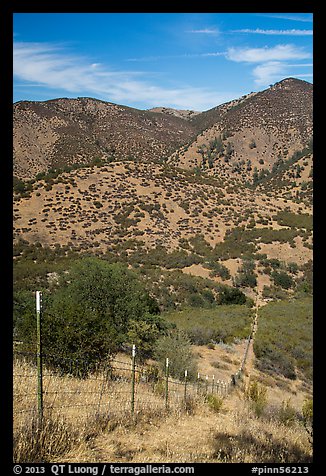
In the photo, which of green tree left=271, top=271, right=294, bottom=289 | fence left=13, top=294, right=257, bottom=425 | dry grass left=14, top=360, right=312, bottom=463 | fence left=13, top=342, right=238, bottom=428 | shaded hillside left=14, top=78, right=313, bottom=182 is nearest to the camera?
dry grass left=14, top=360, right=312, bottom=463

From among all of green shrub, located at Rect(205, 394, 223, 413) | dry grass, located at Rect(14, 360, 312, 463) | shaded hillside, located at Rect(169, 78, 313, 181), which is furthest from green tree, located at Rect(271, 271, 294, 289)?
shaded hillside, located at Rect(169, 78, 313, 181)

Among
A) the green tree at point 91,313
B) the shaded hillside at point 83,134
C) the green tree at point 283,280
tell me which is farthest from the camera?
the shaded hillside at point 83,134

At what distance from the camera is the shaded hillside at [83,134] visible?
85.7m

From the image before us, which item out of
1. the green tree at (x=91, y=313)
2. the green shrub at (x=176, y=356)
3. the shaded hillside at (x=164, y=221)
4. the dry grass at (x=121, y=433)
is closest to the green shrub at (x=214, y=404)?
the dry grass at (x=121, y=433)

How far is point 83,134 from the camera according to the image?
95750 mm

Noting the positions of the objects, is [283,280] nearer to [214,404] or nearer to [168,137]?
[214,404]

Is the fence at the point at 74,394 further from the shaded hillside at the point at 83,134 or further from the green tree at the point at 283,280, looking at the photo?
the shaded hillside at the point at 83,134

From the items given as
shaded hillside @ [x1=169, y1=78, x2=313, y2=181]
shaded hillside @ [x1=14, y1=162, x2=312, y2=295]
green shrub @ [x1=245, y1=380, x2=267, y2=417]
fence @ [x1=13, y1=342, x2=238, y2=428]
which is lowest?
green shrub @ [x1=245, y1=380, x2=267, y2=417]

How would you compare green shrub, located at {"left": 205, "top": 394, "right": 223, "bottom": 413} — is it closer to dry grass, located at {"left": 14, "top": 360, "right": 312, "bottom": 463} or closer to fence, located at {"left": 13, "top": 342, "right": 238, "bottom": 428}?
fence, located at {"left": 13, "top": 342, "right": 238, "bottom": 428}

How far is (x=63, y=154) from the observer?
86625 mm

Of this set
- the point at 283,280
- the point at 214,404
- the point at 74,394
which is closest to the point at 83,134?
the point at 283,280

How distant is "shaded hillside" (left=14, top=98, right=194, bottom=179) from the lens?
8569cm
